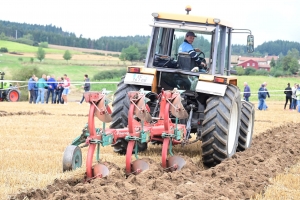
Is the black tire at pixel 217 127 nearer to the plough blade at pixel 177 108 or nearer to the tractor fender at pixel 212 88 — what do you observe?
the tractor fender at pixel 212 88

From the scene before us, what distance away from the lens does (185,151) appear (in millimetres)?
10281

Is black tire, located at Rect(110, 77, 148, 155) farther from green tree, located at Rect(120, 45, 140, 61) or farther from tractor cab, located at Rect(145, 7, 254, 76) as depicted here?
green tree, located at Rect(120, 45, 140, 61)

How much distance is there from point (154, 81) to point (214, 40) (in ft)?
3.98

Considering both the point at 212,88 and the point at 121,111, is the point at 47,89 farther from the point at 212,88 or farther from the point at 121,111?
the point at 212,88

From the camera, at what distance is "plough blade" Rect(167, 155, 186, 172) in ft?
25.2

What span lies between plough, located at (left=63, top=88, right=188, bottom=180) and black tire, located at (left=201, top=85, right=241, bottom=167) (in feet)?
1.24

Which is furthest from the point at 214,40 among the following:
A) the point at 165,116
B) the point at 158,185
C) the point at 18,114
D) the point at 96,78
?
the point at 96,78

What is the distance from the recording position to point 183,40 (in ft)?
31.8

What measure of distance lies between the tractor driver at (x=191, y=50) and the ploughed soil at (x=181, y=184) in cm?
165

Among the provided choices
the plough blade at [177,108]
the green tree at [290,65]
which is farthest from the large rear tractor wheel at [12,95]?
the green tree at [290,65]

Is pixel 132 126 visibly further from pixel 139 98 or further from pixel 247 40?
pixel 247 40

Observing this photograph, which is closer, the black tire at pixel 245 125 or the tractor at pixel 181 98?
the tractor at pixel 181 98

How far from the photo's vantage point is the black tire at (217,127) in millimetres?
8438

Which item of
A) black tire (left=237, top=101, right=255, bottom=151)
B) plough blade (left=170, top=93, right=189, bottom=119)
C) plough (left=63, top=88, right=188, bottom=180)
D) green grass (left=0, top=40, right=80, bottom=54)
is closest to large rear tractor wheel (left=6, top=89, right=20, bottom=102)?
black tire (left=237, top=101, right=255, bottom=151)
